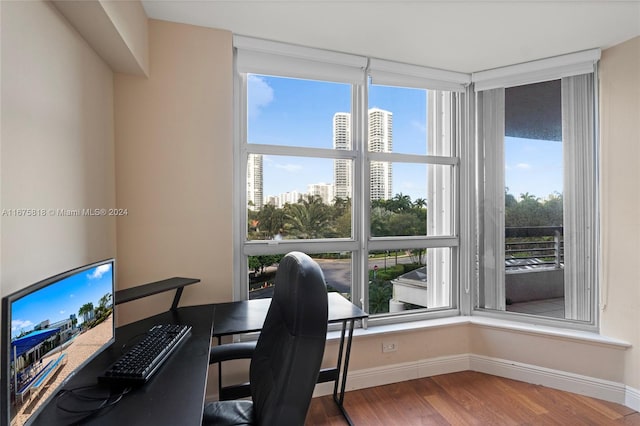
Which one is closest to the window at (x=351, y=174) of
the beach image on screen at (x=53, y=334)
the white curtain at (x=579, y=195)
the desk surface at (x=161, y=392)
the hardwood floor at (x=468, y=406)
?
the hardwood floor at (x=468, y=406)

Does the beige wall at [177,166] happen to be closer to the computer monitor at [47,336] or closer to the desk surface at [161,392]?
the desk surface at [161,392]

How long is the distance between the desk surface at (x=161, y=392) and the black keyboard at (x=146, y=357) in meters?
0.03

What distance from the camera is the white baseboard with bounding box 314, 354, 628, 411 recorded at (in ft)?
6.88

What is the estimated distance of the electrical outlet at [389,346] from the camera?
2.30 metres

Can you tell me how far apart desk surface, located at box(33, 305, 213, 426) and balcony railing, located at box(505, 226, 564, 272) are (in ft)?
8.07

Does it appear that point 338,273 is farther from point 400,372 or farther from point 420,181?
point 420,181

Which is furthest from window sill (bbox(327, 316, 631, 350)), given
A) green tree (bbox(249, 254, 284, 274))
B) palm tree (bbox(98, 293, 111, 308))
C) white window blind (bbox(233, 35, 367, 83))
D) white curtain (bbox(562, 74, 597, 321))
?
white window blind (bbox(233, 35, 367, 83))

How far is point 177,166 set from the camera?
1881 millimetres

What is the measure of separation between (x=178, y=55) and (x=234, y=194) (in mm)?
929

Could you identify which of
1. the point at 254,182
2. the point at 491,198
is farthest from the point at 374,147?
the point at 491,198

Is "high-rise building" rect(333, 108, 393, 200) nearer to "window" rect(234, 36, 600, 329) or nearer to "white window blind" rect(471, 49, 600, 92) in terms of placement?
"window" rect(234, 36, 600, 329)

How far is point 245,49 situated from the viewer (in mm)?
2051

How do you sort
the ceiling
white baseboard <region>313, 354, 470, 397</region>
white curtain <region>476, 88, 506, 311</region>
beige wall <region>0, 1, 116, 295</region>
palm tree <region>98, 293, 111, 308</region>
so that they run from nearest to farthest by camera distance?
1. beige wall <region>0, 1, 116, 295</region>
2. palm tree <region>98, 293, 111, 308</region>
3. the ceiling
4. white baseboard <region>313, 354, 470, 397</region>
5. white curtain <region>476, 88, 506, 311</region>

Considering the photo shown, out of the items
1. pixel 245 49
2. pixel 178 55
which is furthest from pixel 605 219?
pixel 178 55
